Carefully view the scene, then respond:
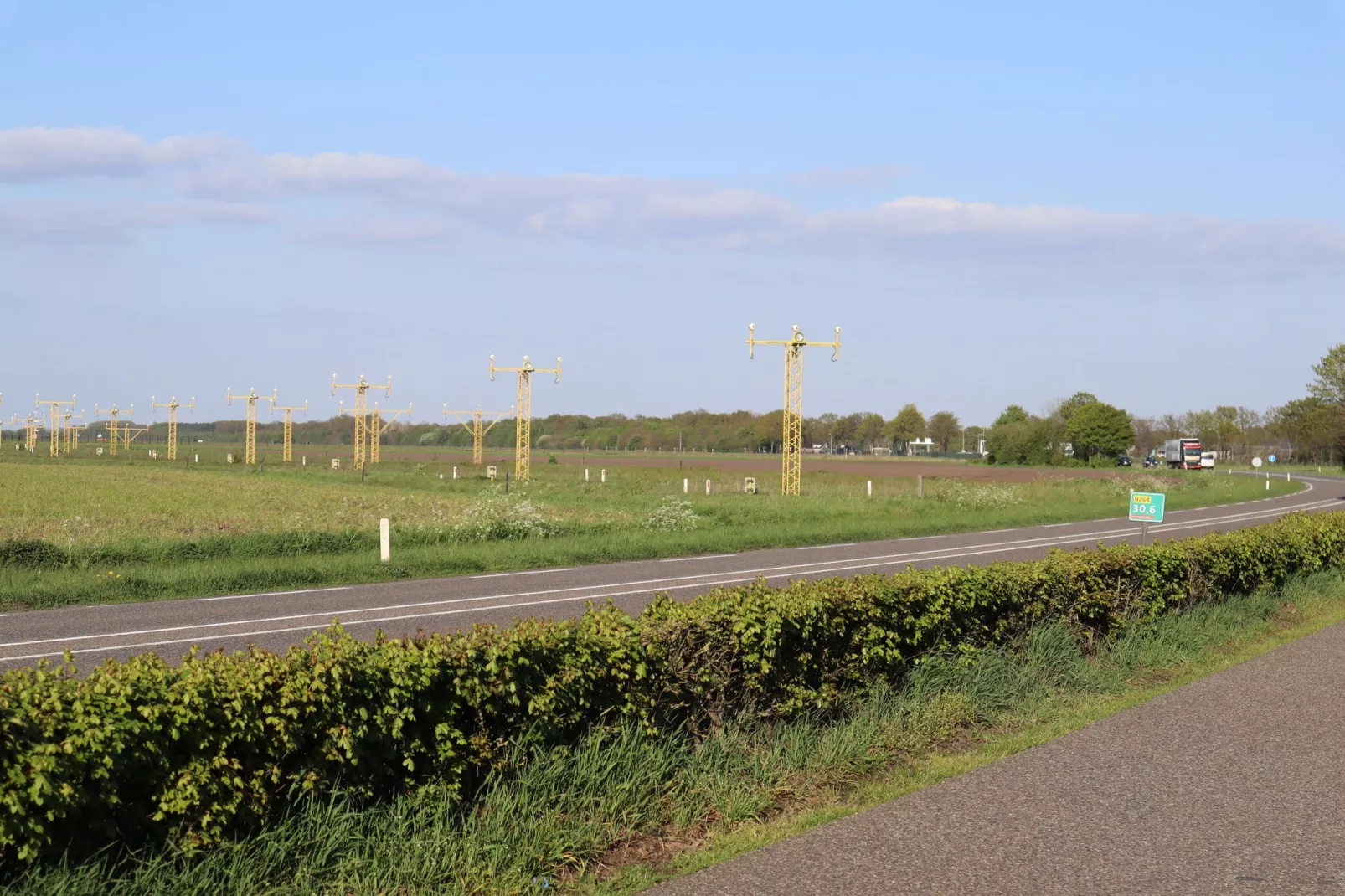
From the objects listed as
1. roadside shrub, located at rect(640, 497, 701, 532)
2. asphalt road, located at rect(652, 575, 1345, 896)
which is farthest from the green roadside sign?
roadside shrub, located at rect(640, 497, 701, 532)

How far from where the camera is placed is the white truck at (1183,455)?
10719cm

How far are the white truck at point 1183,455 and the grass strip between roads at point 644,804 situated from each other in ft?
339

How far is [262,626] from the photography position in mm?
14016

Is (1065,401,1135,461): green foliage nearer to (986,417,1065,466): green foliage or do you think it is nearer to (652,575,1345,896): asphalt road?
(986,417,1065,466): green foliage

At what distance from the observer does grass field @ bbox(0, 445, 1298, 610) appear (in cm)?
1955

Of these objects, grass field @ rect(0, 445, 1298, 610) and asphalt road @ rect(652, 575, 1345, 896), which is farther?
grass field @ rect(0, 445, 1298, 610)

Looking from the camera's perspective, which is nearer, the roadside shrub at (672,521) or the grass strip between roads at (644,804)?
the grass strip between roads at (644,804)

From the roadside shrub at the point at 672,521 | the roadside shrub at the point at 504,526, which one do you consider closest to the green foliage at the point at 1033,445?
the roadside shrub at the point at 672,521

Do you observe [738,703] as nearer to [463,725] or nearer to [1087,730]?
[463,725]

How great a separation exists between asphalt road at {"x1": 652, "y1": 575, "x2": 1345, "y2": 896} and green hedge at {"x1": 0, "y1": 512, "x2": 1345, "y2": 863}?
120 cm

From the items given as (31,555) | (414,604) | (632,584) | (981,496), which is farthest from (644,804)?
(981,496)

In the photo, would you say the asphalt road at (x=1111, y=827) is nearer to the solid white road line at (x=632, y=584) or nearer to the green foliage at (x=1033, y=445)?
the solid white road line at (x=632, y=584)

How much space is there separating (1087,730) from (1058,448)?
13217 centimetres

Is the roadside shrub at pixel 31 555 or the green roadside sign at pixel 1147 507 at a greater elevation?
the green roadside sign at pixel 1147 507
